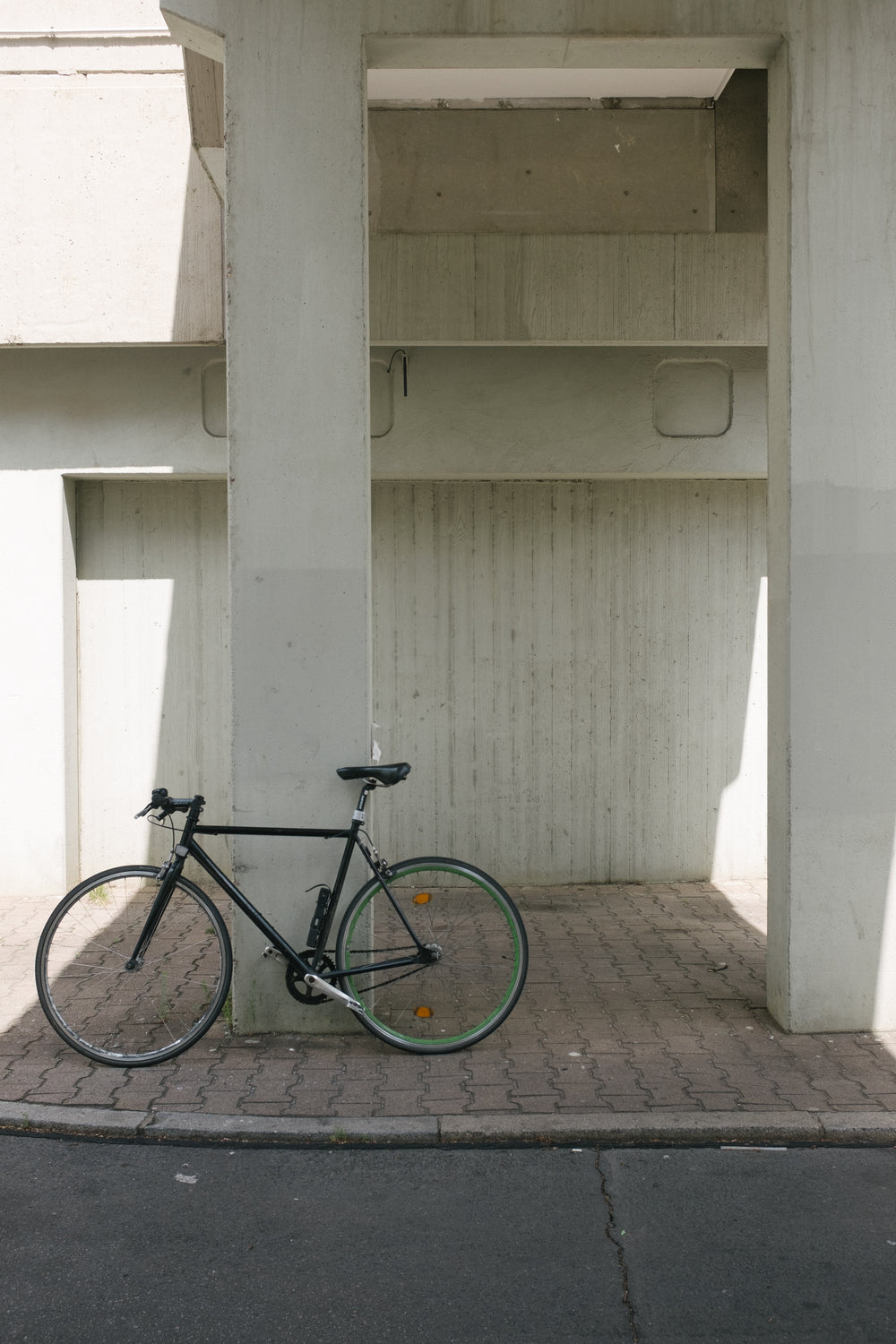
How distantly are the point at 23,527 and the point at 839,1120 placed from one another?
6389mm

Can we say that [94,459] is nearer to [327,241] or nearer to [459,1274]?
[327,241]

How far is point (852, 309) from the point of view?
17.7ft

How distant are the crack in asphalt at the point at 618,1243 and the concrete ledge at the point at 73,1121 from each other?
5.51 ft

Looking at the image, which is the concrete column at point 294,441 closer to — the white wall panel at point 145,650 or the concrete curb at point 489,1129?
the concrete curb at point 489,1129

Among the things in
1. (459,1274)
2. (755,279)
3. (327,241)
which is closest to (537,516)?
(755,279)

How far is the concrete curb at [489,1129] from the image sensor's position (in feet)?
14.4

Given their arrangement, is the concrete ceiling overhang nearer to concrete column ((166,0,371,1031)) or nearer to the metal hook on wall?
concrete column ((166,0,371,1031))

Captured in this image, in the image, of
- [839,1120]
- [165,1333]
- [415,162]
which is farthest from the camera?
[415,162]

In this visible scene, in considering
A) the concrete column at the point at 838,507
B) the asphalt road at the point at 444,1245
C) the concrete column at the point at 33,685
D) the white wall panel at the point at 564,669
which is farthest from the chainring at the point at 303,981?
the concrete column at the point at 33,685

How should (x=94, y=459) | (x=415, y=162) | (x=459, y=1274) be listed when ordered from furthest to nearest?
(x=94, y=459) → (x=415, y=162) → (x=459, y=1274)

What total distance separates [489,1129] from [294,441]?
2935 mm

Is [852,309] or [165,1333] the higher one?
[852,309]

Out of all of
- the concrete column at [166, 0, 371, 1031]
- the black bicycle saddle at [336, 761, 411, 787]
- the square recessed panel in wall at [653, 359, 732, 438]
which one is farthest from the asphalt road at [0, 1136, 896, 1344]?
the square recessed panel in wall at [653, 359, 732, 438]

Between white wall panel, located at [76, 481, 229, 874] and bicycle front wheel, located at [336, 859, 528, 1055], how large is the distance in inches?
143
